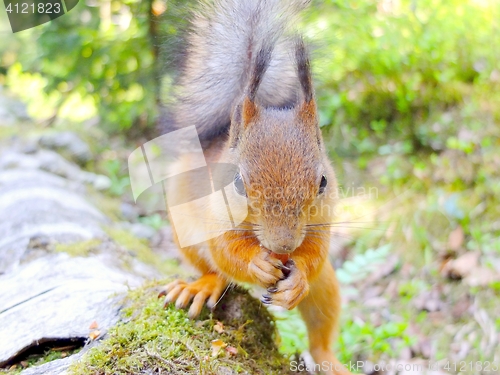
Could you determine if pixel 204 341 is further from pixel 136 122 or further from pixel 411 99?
pixel 136 122

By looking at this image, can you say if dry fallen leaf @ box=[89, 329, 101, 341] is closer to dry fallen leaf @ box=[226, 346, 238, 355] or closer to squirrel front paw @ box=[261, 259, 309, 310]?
dry fallen leaf @ box=[226, 346, 238, 355]

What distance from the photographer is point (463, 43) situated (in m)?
4.70

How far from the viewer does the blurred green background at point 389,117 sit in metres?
3.03

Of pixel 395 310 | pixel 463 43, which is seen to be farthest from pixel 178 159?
pixel 463 43

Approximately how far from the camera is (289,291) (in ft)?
5.74

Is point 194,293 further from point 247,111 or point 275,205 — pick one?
point 247,111

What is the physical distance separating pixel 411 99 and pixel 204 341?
3.58m

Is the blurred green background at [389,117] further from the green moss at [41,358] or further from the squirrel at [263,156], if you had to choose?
the green moss at [41,358]

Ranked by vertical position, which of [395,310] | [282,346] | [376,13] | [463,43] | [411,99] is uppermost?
[376,13]

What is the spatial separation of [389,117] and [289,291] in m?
3.53

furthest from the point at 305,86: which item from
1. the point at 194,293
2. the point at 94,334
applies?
the point at 94,334

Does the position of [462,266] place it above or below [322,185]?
below

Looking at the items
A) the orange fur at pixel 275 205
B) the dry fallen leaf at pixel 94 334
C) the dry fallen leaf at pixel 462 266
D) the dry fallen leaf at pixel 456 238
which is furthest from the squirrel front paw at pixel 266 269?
the dry fallen leaf at pixel 456 238

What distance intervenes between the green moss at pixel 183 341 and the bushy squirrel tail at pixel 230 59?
805 mm
